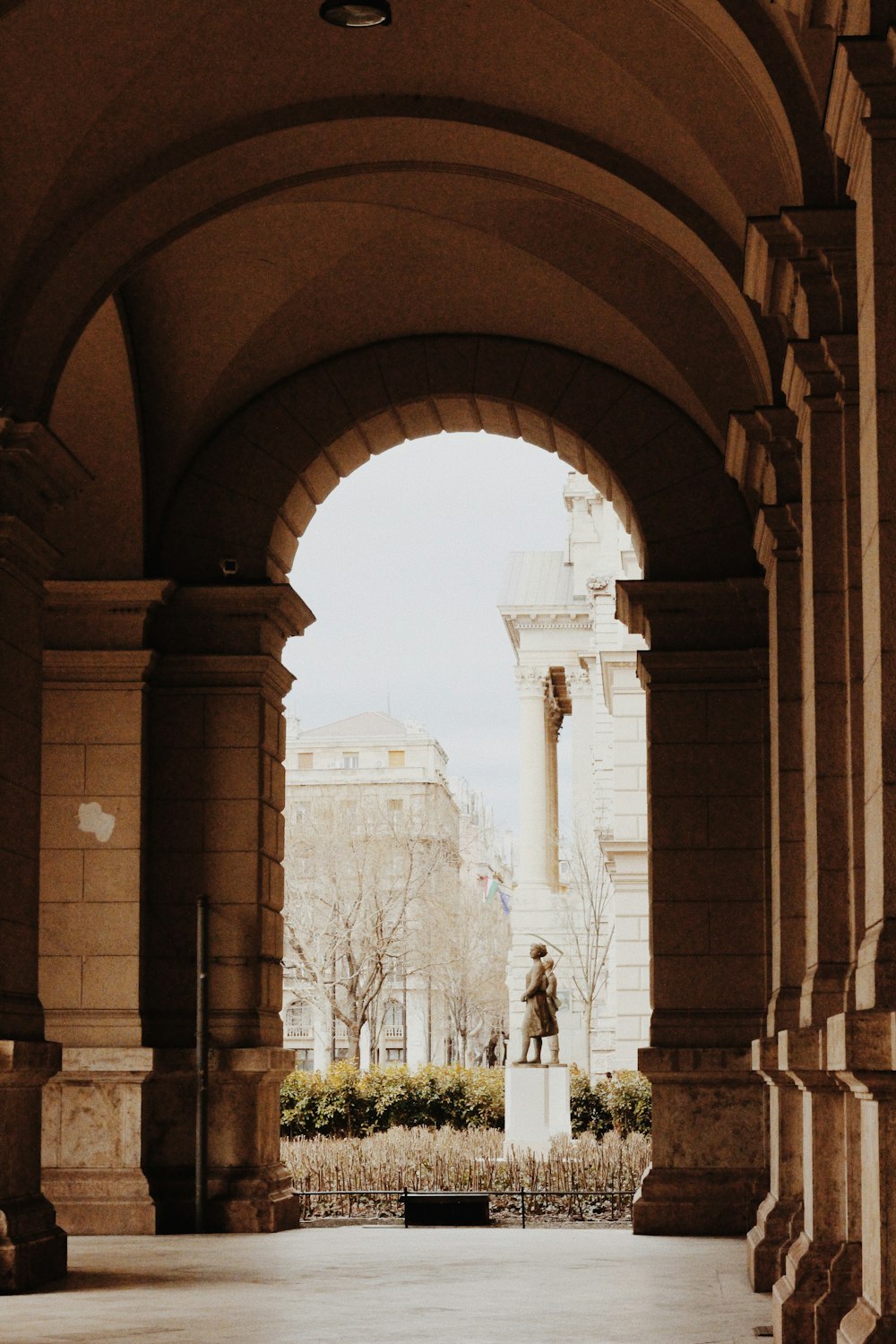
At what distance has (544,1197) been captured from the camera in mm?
19516

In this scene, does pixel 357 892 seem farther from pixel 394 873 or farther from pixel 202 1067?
pixel 202 1067

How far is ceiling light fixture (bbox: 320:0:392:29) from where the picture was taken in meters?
12.9

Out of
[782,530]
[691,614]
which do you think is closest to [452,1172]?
[691,614]

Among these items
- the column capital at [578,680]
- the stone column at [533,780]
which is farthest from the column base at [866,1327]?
the column capital at [578,680]

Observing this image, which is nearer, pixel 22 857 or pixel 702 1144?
pixel 22 857

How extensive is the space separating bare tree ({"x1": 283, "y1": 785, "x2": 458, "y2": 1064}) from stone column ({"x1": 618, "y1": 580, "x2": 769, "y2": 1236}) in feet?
106

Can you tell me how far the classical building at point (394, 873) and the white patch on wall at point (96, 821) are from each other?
12.8 m

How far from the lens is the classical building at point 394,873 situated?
5531cm

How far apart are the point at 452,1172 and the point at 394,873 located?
1402 inches

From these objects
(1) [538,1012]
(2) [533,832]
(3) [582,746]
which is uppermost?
(3) [582,746]

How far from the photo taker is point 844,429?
392 inches

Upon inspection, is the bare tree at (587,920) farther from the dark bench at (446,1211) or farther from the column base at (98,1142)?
the column base at (98,1142)

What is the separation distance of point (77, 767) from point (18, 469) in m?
5.20

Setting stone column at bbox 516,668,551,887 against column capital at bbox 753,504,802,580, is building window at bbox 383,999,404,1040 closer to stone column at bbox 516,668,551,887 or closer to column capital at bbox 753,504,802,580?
stone column at bbox 516,668,551,887
